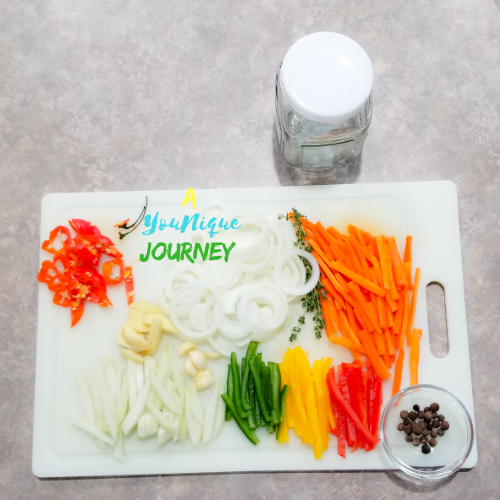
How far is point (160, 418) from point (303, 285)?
33.5 inches

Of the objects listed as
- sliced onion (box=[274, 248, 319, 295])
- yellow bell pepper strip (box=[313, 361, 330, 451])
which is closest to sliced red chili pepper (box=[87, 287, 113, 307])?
sliced onion (box=[274, 248, 319, 295])

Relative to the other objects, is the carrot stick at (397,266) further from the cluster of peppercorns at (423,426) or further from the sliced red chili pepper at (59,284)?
the sliced red chili pepper at (59,284)

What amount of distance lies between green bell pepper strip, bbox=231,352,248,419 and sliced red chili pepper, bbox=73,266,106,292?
681 mm

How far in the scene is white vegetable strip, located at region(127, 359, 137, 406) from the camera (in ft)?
7.77

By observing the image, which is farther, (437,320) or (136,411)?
(437,320)

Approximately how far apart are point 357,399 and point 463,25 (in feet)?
6.20

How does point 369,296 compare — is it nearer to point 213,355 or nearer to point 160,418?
point 213,355

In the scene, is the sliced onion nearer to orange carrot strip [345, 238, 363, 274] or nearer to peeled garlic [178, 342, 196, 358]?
orange carrot strip [345, 238, 363, 274]

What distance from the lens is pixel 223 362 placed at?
243cm

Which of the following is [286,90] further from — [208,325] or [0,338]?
[0,338]

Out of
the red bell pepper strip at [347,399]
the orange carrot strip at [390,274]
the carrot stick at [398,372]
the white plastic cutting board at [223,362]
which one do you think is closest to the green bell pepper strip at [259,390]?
the white plastic cutting board at [223,362]

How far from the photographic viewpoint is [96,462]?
7.90 feet

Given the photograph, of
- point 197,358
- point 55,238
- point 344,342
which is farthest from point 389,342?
point 55,238

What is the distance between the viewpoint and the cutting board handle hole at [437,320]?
246 cm
